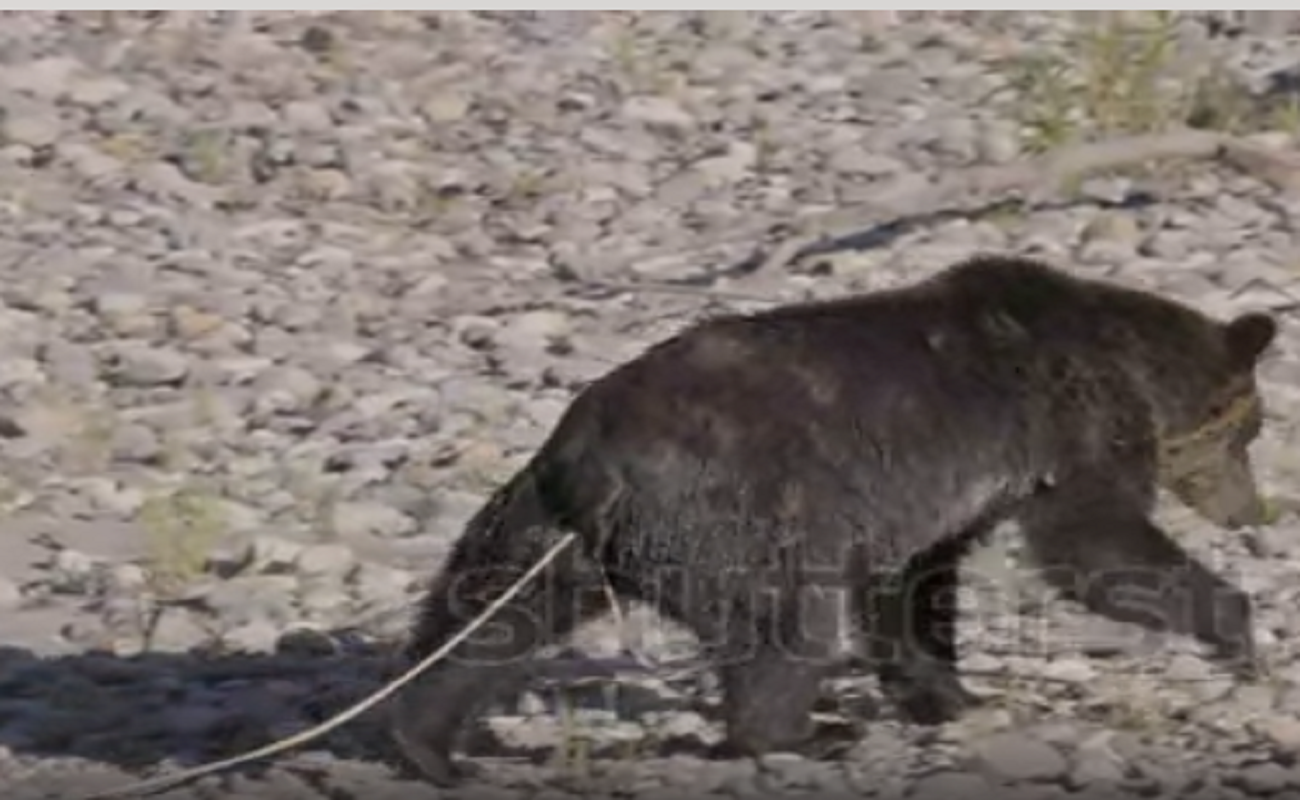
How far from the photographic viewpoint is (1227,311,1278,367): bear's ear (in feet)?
23.0

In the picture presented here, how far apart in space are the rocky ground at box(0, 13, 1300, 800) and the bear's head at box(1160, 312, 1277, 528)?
30 centimetres

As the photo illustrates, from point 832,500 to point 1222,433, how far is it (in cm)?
128

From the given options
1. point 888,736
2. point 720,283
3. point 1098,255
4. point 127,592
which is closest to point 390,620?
point 127,592

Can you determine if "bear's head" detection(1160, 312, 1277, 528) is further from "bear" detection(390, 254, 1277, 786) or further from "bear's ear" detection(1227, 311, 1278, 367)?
"bear" detection(390, 254, 1277, 786)

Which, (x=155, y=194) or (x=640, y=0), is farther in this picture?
(x=640, y=0)

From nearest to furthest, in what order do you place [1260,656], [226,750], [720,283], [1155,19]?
1. [226,750]
2. [1260,656]
3. [720,283]
4. [1155,19]

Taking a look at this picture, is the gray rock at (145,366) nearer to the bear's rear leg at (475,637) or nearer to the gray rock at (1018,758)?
the bear's rear leg at (475,637)

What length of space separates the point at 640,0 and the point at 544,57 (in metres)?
0.42

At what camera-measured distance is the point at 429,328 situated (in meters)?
9.48

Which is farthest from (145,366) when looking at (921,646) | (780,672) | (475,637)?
(780,672)

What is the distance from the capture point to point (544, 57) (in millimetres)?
11734

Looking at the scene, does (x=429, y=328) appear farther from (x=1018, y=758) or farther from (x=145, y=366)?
(x=1018, y=758)

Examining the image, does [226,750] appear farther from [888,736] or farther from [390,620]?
[888,736]

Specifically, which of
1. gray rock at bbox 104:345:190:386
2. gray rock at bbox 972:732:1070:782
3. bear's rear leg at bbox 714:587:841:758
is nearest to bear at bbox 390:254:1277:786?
bear's rear leg at bbox 714:587:841:758
